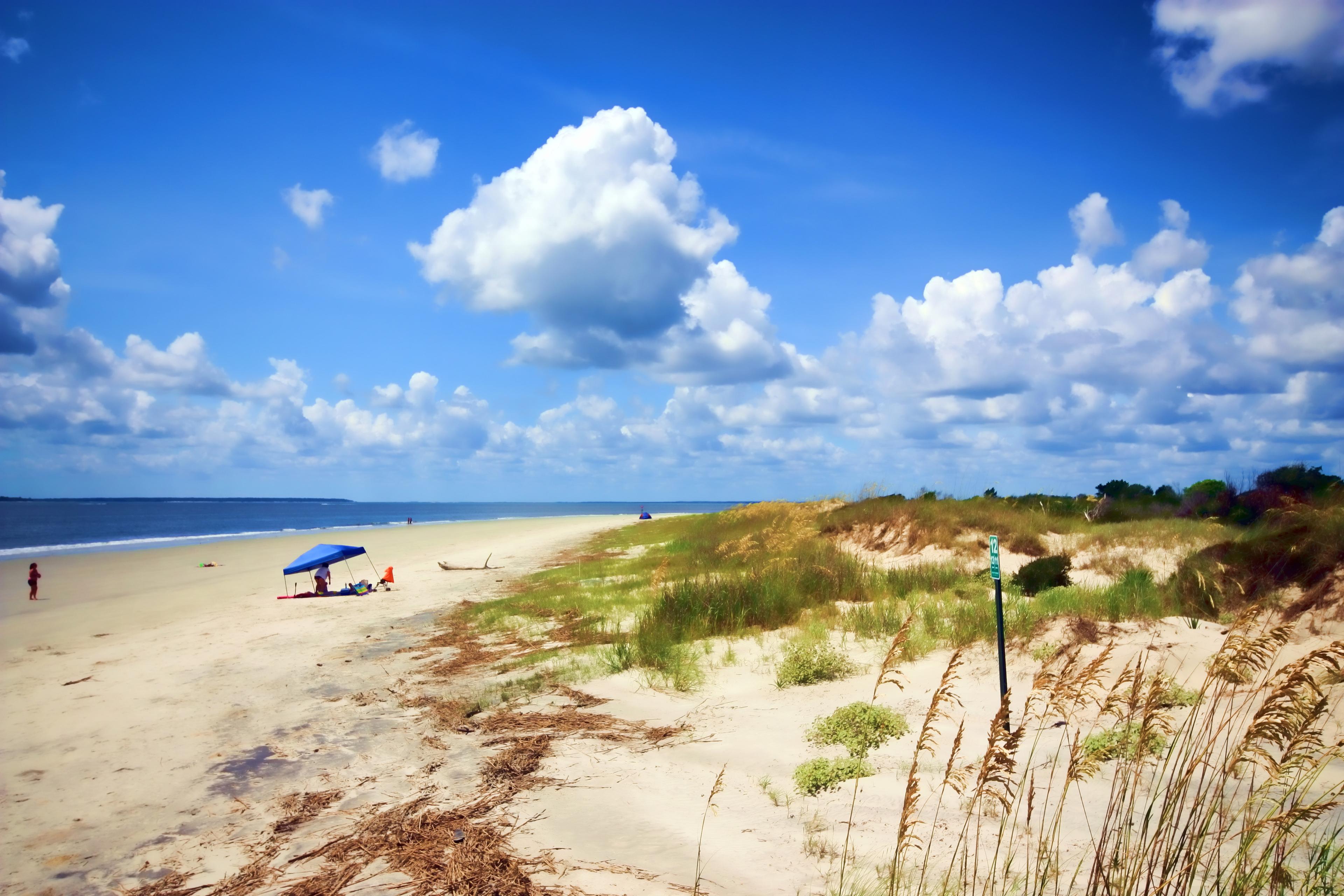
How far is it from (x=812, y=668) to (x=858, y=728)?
1.87 m

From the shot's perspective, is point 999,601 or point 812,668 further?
point 812,668

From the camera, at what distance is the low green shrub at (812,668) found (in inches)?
354

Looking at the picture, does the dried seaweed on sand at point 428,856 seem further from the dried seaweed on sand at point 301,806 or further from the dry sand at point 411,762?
the dried seaweed on sand at point 301,806

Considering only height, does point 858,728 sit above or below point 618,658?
above

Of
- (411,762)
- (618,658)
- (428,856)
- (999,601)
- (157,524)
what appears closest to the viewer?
(428,856)

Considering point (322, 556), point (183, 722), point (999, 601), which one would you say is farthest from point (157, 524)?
point (999, 601)

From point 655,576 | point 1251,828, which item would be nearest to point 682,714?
point 1251,828

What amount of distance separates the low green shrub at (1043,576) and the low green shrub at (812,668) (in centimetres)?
507

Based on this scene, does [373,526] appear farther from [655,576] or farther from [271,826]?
[271,826]

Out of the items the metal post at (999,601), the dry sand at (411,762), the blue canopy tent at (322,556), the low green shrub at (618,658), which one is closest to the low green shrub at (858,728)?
the dry sand at (411,762)

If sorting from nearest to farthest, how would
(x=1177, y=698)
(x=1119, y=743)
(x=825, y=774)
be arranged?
(x=1119, y=743) < (x=825, y=774) < (x=1177, y=698)

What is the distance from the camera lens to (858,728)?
23.5 feet

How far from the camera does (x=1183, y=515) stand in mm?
21344

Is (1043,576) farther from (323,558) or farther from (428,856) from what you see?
(323,558)
